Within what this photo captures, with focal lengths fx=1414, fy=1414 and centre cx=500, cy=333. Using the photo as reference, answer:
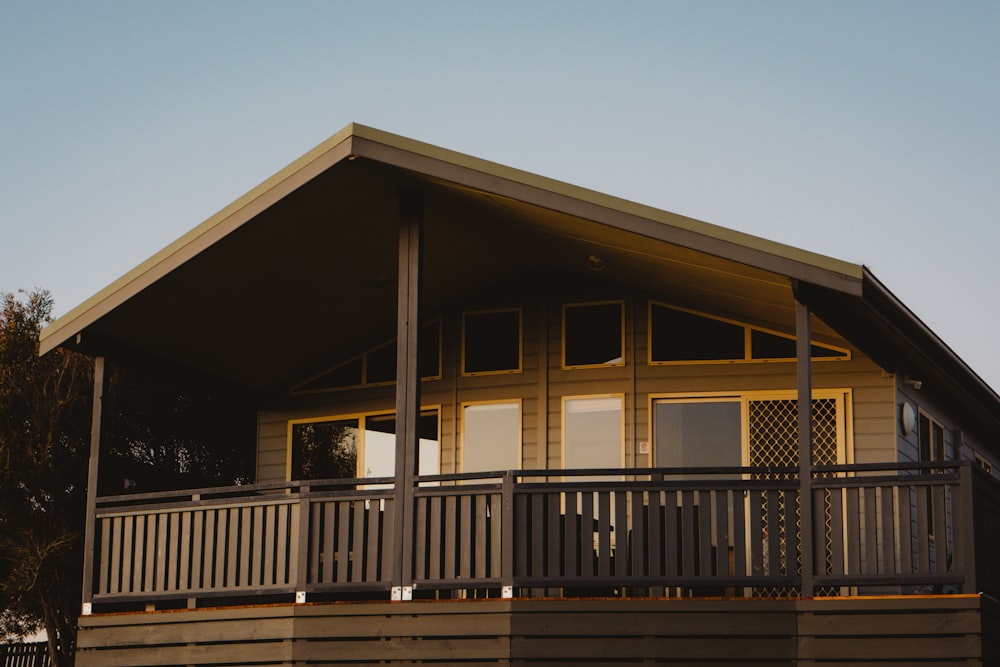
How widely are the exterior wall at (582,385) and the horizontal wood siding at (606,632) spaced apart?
3026 millimetres

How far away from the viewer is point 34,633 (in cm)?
2241

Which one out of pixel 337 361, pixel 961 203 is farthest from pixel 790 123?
pixel 337 361

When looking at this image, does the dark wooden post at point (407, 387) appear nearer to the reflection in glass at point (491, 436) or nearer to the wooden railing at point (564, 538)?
the wooden railing at point (564, 538)

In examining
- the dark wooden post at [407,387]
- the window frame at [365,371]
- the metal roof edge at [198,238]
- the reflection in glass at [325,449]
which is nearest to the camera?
the dark wooden post at [407,387]

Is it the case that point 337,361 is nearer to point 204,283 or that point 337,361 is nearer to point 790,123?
point 204,283

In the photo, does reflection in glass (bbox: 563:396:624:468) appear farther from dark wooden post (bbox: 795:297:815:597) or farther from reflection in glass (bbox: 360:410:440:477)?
dark wooden post (bbox: 795:297:815:597)

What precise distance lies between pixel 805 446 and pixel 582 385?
3874 mm

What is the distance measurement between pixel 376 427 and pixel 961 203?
38.8ft

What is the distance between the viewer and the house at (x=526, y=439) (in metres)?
10.4

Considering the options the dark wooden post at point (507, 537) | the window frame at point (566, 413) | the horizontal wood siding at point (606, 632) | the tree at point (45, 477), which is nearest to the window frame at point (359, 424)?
the window frame at point (566, 413)

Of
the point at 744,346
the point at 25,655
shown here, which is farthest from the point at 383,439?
the point at 25,655

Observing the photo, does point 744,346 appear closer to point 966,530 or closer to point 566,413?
point 566,413

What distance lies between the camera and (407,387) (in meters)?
11.6

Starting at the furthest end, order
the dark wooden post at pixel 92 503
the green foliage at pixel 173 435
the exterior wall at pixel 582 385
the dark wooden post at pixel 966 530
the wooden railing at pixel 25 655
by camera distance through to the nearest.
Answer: the wooden railing at pixel 25 655 < the green foliage at pixel 173 435 < the exterior wall at pixel 582 385 < the dark wooden post at pixel 92 503 < the dark wooden post at pixel 966 530
